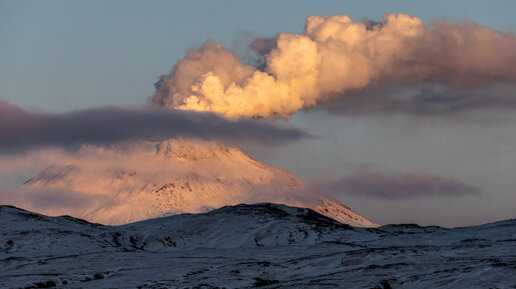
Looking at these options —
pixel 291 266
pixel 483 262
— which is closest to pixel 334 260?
pixel 291 266

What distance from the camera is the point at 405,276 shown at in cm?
16538

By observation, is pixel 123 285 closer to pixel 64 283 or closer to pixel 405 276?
pixel 64 283

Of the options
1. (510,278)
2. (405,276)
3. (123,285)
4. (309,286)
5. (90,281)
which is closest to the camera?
(510,278)

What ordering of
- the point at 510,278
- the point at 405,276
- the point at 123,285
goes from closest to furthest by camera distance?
1. the point at 510,278
2. the point at 405,276
3. the point at 123,285

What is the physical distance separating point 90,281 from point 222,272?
27.6 meters

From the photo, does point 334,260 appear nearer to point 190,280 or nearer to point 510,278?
point 190,280

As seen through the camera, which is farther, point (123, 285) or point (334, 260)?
point (334, 260)

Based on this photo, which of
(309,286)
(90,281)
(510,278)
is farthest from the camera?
(90,281)

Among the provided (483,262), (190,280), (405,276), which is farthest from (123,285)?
(483,262)

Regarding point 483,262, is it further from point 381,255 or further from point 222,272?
point 222,272

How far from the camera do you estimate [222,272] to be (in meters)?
192

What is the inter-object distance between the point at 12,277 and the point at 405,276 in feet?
273

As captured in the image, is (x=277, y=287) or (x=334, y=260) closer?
(x=277, y=287)

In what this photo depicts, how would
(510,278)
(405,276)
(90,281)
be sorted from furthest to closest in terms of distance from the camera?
(90,281)
(405,276)
(510,278)
